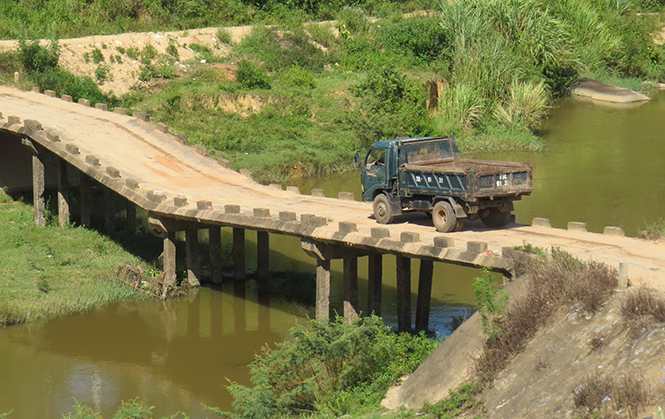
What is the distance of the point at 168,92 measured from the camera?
3819 centimetres

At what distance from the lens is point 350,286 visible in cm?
1814

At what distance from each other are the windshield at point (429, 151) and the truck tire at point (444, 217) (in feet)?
4.96

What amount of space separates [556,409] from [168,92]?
29.7 m

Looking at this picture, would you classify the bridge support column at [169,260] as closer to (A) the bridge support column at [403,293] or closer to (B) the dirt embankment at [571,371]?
(A) the bridge support column at [403,293]

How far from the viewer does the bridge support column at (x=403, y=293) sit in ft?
60.8

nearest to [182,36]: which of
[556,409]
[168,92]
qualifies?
[168,92]

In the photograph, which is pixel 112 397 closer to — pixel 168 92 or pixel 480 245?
pixel 480 245

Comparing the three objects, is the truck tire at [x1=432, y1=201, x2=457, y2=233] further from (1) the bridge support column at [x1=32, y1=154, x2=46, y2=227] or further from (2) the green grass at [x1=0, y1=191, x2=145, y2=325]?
(1) the bridge support column at [x1=32, y1=154, x2=46, y2=227]

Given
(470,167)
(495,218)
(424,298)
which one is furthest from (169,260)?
(470,167)

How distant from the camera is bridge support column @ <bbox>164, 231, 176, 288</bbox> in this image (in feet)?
72.1

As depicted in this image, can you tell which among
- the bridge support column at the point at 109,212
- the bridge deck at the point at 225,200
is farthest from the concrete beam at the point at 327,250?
the bridge support column at the point at 109,212

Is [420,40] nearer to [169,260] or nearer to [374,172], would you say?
[169,260]

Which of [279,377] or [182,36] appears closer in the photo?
[279,377]

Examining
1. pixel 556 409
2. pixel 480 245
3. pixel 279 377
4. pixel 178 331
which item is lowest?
pixel 178 331
